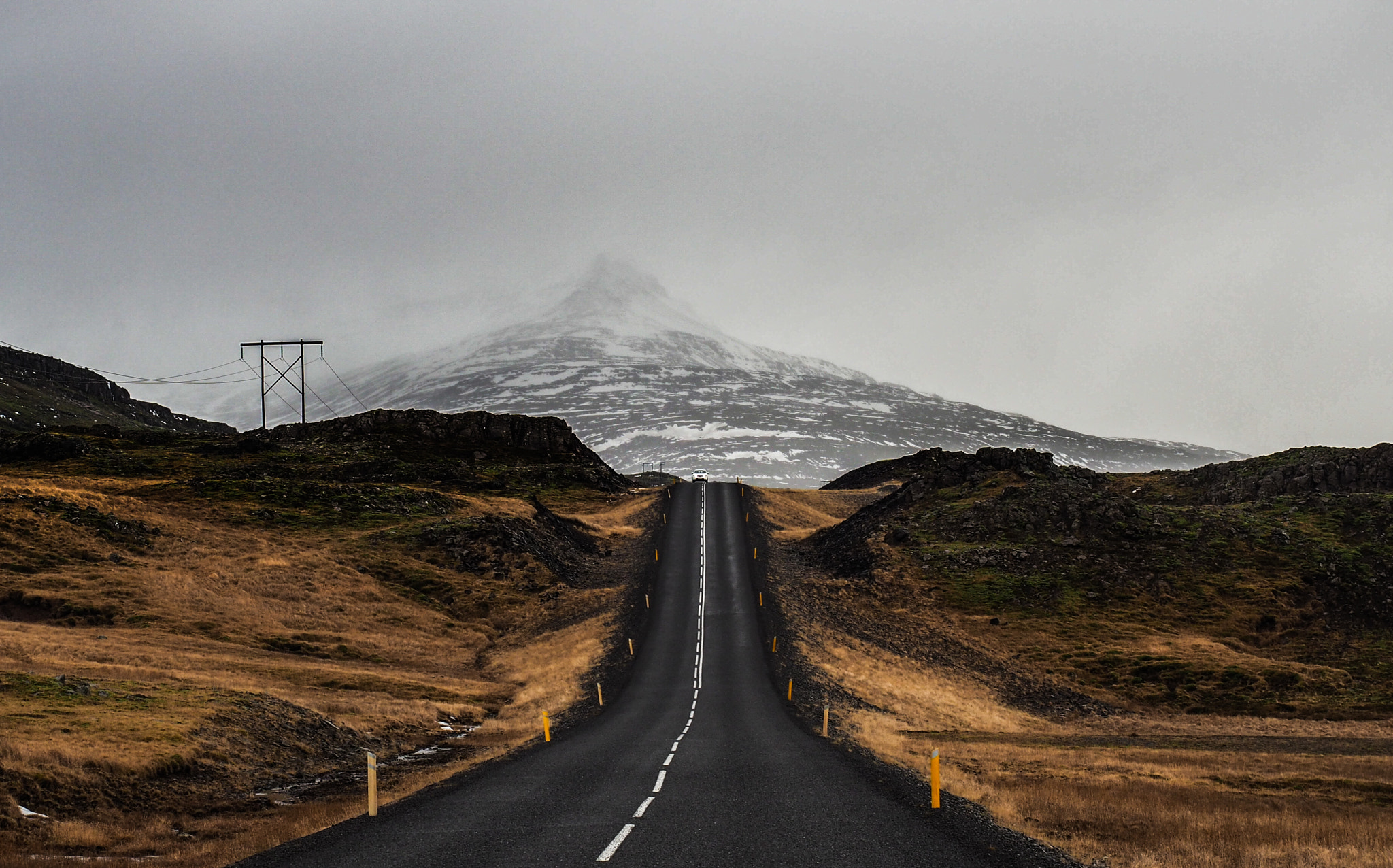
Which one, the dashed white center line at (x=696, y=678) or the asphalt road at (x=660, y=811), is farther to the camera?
the dashed white center line at (x=696, y=678)

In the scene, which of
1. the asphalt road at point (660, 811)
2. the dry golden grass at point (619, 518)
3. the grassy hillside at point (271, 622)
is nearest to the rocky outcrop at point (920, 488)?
the grassy hillside at point (271, 622)

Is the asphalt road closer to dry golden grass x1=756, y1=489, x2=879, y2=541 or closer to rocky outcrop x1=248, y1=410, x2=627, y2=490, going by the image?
dry golden grass x1=756, y1=489, x2=879, y2=541

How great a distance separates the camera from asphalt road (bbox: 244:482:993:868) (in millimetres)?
13602

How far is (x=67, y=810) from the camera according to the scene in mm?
16031

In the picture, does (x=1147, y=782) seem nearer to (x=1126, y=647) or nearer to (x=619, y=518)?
(x=1126, y=647)

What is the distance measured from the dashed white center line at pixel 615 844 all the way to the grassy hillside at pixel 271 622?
6521 mm

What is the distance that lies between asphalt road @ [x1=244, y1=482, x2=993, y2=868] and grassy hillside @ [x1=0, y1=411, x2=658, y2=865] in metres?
2.33

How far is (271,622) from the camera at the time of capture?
→ 4778cm

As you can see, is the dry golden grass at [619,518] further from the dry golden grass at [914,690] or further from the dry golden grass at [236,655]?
the dry golden grass at [914,690]

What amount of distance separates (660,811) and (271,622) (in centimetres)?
3977

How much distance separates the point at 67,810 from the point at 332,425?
4287 inches

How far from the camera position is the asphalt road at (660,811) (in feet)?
44.6

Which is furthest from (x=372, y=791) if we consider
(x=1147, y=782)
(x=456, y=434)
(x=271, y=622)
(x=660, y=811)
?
(x=456, y=434)

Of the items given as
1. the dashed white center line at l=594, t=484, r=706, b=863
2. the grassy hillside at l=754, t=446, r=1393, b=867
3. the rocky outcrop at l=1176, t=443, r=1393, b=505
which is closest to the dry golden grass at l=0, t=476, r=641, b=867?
the dashed white center line at l=594, t=484, r=706, b=863
